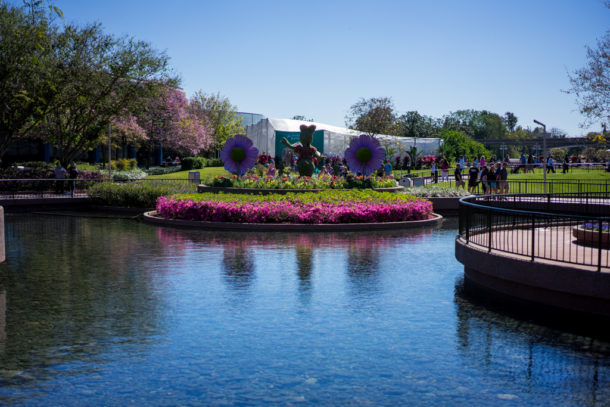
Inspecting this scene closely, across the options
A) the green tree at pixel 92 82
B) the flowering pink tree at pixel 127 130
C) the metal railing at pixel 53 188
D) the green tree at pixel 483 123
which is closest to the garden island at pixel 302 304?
the metal railing at pixel 53 188

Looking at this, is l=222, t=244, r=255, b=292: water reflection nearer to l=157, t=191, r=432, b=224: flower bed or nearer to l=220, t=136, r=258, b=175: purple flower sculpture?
l=157, t=191, r=432, b=224: flower bed

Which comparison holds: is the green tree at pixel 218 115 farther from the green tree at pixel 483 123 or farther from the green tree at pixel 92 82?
the green tree at pixel 483 123

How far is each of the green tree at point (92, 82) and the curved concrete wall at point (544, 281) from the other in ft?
93.3

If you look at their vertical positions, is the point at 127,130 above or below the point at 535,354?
above

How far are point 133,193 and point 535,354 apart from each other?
21647mm

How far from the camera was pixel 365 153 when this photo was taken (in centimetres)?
2722

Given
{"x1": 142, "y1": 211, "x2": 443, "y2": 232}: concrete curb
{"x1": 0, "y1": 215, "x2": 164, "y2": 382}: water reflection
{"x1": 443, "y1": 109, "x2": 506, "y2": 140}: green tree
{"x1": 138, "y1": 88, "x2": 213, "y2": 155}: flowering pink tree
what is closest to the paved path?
{"x1": 0, "y1": 215, "x2": 164, "y2": 382}: water reflection

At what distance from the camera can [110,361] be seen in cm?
657

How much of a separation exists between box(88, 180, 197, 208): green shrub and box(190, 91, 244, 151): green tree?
48472 millimetres

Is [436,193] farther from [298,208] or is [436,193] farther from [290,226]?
[290,226]

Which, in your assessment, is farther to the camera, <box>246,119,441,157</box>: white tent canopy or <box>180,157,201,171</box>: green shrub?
<box>180,157,201,171</box>: green shrub

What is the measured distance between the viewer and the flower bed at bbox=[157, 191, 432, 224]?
763 inches

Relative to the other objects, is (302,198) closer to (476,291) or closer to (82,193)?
(476,291)

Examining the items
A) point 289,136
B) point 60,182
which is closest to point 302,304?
point 60,182
